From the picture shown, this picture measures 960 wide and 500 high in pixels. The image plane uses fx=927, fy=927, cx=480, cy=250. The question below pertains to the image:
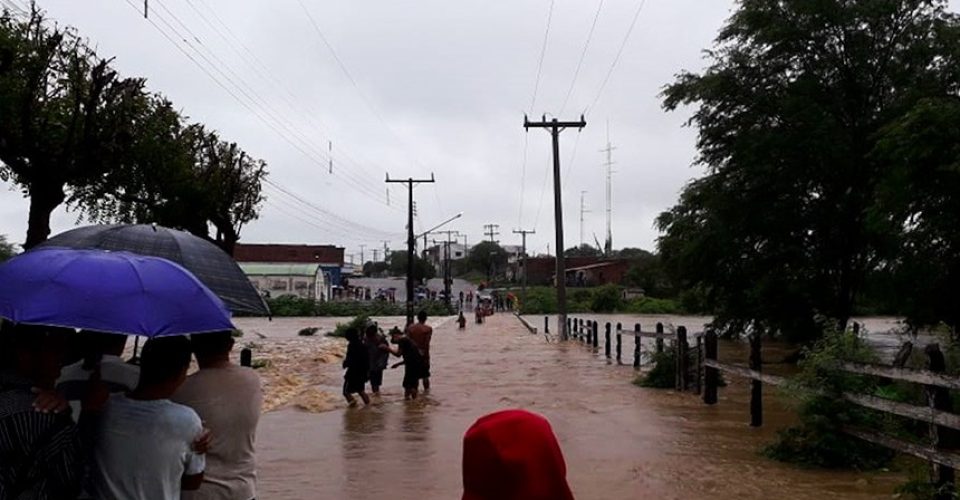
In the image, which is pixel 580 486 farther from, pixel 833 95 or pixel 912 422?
pixel 833 95

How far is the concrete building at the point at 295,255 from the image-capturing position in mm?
122000

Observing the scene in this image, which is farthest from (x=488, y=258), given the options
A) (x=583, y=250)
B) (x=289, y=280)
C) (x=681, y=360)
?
(x=681, y=360)

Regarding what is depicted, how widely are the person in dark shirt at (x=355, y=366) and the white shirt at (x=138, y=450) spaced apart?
36.5 feet

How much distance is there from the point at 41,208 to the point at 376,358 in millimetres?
6648

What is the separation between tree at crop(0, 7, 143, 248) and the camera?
16844 millimetres

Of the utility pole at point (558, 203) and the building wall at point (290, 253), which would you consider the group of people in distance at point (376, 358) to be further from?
the building wall at point (290, 253)

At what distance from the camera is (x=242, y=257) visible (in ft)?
402

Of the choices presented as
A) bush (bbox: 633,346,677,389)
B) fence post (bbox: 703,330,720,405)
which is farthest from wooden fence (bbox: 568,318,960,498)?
bush (bbox: 633,346,677,389)

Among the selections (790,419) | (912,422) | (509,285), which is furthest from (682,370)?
(509,285)

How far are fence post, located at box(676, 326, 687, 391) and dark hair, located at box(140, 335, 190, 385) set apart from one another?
15.5 m

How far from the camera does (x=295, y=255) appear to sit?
128250mm

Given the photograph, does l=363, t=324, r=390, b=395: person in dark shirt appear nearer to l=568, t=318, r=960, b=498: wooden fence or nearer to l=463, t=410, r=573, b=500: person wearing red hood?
l=568, t=318, r=960, b=498: wooden fence

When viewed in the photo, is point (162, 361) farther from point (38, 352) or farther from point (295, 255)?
point (295, 255)

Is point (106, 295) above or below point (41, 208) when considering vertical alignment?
below
